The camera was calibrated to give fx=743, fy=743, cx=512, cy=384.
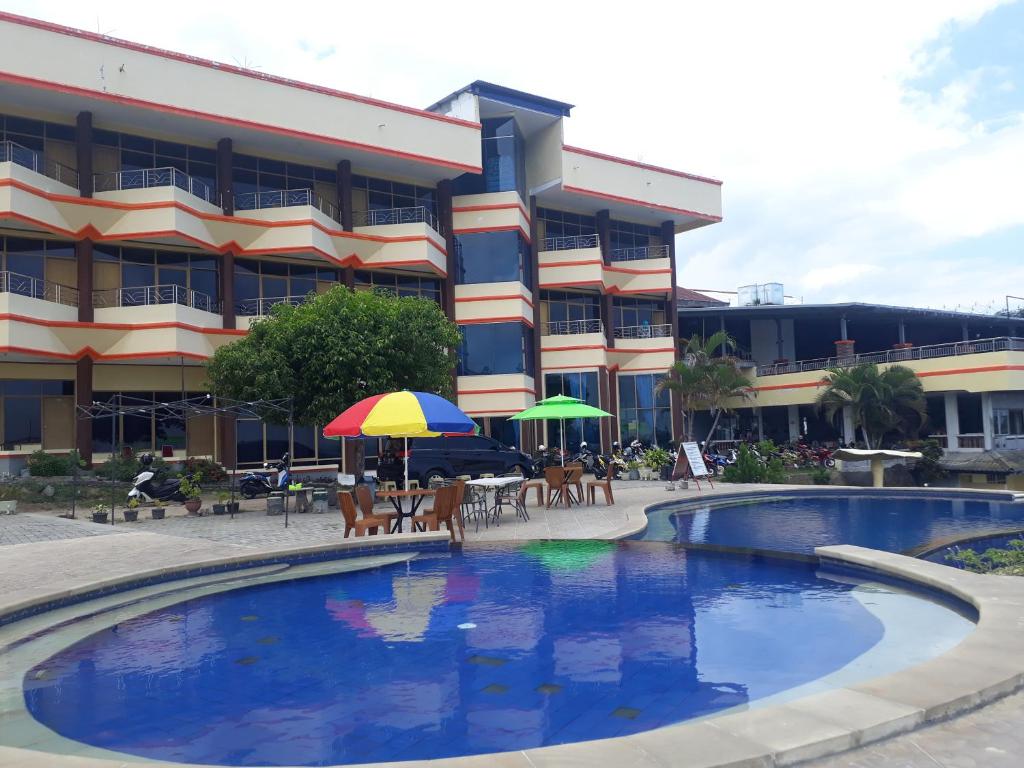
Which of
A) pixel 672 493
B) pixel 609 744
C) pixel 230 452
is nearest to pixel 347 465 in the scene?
pixel 230 452

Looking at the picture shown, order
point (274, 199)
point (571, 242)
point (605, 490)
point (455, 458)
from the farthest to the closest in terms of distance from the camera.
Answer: point (571, 242), point (274, 199), point (455, 458), point (605, 490)

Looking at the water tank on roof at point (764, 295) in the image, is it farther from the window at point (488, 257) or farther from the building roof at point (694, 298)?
the window at point (488, 257)

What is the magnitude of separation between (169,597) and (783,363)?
32.3 meters

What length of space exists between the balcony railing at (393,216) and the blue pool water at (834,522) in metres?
16.7

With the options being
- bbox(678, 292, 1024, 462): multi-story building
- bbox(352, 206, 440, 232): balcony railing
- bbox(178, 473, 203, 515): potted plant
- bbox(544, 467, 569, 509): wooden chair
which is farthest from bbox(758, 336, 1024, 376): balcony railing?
bbox(178, 473, 203, 515): potted plant

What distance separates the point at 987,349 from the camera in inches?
1120

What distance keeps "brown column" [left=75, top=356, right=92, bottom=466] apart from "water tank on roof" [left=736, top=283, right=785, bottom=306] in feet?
98.5

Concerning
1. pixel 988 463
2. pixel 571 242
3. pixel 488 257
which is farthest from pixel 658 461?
pixel 571 242

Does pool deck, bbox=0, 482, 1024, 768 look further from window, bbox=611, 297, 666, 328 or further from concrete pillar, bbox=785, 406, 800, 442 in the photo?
concrete pillar, bbox=785, 406, 800, 442

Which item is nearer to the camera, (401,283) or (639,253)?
(401,283)

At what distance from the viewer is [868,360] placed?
1230 inches

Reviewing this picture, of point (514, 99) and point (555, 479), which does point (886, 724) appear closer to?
point (555, 479)

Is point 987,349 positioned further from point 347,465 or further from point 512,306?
point 347,465

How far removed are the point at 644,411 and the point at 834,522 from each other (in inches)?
728
